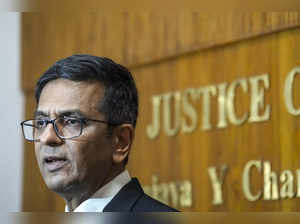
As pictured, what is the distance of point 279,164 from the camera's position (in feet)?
10.0

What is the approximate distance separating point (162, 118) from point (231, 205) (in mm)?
639

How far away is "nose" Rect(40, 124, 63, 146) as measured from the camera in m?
1.45

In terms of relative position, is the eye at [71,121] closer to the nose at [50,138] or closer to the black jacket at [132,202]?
the nose at [50,138]

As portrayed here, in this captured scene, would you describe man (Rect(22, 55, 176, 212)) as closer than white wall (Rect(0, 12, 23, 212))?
Yes

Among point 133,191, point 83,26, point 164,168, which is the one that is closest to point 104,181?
point 133,191

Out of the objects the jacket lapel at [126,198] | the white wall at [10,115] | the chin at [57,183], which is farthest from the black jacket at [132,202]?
the white wall at [10,115]

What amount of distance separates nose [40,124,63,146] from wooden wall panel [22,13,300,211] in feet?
5.49

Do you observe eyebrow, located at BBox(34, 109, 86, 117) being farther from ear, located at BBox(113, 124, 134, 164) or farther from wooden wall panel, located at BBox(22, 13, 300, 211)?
wooden wall panel, located at BBox(22, 13, 300, 211)

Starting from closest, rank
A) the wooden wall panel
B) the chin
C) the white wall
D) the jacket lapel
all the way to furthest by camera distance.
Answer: the chin → the jacket lapel → the wooden wall panel → the white wall

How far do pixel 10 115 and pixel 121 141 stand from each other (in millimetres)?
2805

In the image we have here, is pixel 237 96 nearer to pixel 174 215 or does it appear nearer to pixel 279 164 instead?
pixel 279 164

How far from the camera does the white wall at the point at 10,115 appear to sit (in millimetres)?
4188

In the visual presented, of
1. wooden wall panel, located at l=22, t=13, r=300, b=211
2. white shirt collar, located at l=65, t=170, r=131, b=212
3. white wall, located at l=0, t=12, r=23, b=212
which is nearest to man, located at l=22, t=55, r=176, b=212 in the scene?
white shirt collar, located at l=65, t=170, r=131, b=212

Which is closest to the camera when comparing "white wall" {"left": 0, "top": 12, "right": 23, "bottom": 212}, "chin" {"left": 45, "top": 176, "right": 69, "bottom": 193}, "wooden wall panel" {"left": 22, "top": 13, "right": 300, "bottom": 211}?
"chin" {"left": 45, "top": 176, "right": 69, "bottom": 193}
